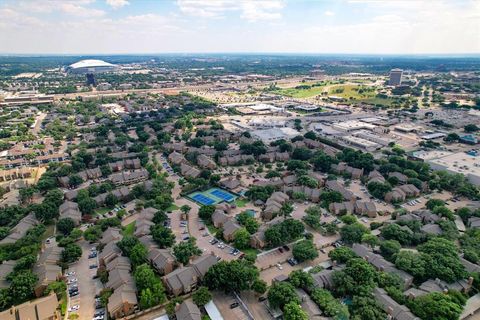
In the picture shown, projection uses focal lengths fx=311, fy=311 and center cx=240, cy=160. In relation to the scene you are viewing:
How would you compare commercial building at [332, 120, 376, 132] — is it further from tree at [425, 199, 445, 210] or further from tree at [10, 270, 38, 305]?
tree at [10, 270, 38, 305]

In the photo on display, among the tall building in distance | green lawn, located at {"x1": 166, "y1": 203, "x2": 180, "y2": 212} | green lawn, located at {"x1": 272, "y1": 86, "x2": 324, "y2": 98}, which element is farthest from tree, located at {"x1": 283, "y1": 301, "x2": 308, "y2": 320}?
the tall building in distance

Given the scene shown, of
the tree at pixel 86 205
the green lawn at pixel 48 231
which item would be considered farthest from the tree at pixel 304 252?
the green lawn at pixel 48 231

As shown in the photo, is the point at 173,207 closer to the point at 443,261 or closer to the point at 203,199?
the point at 203,199

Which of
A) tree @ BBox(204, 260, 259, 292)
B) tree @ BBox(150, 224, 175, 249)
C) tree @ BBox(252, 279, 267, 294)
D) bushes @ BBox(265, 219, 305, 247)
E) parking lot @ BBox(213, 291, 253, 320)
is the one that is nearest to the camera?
parking lot @ BBox(213, 291, 253, 320)

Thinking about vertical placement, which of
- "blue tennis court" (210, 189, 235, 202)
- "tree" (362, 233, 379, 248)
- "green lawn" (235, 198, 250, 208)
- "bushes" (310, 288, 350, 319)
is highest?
"tree" (362, 233, 379, 248)

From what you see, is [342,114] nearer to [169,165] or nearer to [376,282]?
[169,165]

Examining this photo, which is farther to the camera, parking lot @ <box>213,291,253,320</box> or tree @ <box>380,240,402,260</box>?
tree @ <box>380,240,402,260</box>

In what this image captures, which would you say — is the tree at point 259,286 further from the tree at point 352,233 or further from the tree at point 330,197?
the tree at point 330,197
